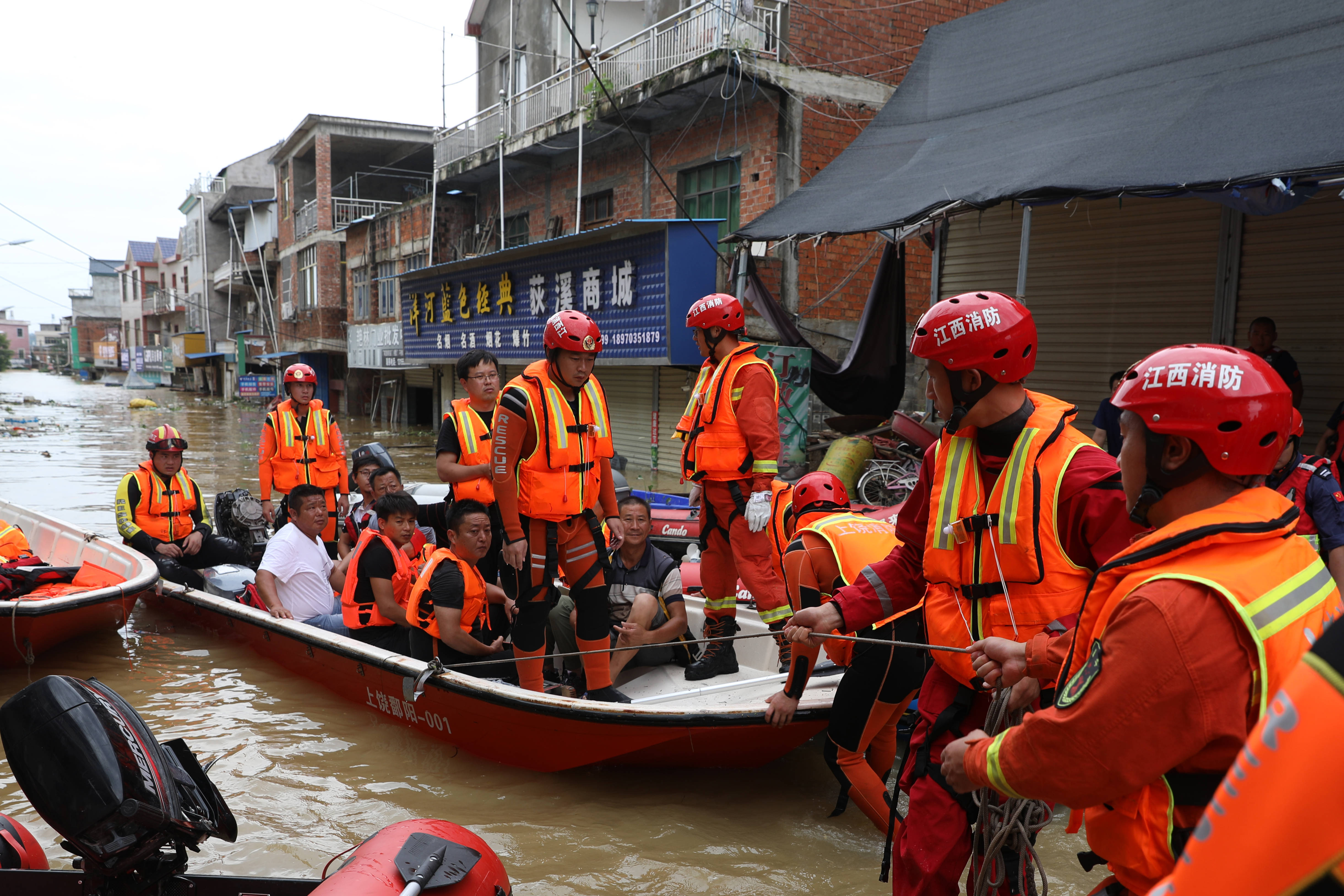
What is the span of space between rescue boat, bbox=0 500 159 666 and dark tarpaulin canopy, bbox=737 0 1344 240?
239 inches

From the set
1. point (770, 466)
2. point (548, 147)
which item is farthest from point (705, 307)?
point (548, 147)

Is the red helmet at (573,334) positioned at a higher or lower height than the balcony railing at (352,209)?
lower

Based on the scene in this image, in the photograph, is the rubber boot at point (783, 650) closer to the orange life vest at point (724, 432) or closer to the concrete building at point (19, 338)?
the orange life vest at point (724, 432)

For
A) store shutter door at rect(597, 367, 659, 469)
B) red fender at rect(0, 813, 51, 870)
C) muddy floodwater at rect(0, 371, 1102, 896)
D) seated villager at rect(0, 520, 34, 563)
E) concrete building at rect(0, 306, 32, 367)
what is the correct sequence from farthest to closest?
concrete building at rect(0, 306, 32, 367), store shutter door at rect(597, 367, 659, 469), seated villager at rect(0, 520, 34, 563), muddy floodwater at rect(0, 371, 1102, 896), red fender at rect(0, 813, 51, 870)

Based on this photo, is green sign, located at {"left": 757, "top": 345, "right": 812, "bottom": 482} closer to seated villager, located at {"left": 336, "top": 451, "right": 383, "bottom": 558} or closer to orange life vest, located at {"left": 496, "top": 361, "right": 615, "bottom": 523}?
seated villager, located at {"left": 336, "top": 451, "right": 383, "bottom": 558}

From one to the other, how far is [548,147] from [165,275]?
6159 centimetres

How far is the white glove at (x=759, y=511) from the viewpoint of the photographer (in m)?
4.93

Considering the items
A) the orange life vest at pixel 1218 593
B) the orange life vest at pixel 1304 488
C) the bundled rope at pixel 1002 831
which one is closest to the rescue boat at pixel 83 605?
the bundled rope at pixel 1002 831

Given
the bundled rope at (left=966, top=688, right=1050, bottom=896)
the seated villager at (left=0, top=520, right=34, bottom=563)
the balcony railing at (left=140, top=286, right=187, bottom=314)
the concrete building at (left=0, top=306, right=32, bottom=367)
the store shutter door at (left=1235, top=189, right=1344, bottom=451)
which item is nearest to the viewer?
the bundled rope at (left=966, top=688, right=1050, bottom=896)

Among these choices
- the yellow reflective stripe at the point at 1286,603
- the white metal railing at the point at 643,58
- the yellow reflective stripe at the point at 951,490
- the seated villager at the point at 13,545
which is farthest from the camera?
the white metal railing at the point at 643,58

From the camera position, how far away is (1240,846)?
77 centimetres

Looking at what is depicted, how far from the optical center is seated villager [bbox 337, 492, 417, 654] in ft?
17.5

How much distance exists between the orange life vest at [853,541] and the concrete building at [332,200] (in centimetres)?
2581

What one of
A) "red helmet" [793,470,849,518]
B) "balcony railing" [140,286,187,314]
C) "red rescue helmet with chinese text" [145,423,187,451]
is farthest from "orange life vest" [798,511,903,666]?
"balcony railing" [140,286,187,314]
